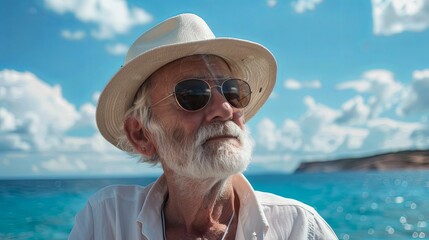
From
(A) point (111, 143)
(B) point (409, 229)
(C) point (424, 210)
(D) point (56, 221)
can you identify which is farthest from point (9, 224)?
(A) point (111, 143)

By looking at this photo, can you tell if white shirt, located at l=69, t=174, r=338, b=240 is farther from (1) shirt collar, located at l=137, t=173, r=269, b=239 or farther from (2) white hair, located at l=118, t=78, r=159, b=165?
(2) white hair, located at l=118, t=78, r=159, b=165

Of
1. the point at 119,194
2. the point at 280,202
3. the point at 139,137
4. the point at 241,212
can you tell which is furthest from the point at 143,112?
the point at 280,202

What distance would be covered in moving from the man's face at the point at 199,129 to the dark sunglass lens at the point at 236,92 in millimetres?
36

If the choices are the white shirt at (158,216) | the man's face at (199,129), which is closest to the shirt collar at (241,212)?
the white shirt at (158,216)

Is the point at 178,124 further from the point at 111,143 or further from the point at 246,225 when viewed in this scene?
the point at 111,143

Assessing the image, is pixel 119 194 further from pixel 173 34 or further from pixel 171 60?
pixel 173 34

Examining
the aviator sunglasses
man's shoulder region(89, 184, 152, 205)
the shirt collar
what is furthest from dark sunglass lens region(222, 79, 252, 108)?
man's shoulder region(89, 184, 152, 205)

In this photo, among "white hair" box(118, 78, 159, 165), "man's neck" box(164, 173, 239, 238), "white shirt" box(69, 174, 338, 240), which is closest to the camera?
"white shirt" box(69, 174, 338, 240)

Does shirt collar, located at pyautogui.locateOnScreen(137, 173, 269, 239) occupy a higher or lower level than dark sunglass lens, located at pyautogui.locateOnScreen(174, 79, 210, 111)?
lower

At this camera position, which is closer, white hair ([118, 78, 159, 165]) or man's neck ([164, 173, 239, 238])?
man's neck ([164, 173, 239, 238])

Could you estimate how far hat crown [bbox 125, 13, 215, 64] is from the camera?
238 centimetres

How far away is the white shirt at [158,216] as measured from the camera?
2164 mm

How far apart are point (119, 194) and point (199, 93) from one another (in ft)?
2.21

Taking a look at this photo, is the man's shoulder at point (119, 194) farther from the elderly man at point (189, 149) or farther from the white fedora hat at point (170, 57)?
the white fedora hat at point (170, 57)
